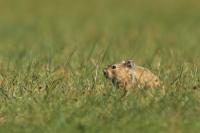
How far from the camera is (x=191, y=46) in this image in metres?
16.4

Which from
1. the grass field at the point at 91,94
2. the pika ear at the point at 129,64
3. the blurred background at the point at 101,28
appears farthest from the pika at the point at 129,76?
the blurred background at the point at 101,28

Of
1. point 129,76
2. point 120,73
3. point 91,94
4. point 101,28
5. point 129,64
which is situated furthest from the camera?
point 101,28

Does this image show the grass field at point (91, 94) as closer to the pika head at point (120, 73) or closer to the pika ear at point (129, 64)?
the pika head at point (120, 73)

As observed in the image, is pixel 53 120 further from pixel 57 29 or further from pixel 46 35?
pixel 57 29

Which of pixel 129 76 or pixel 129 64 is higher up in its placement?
pixel 129 64

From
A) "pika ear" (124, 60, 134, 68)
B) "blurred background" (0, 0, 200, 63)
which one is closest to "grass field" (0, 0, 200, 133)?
"blurred background" (0, 0, 200, 63)

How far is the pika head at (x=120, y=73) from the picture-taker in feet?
31.9

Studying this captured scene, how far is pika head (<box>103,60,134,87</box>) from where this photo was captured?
9.71 metres

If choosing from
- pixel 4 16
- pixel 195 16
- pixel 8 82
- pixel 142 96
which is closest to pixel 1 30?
pixel 4 16

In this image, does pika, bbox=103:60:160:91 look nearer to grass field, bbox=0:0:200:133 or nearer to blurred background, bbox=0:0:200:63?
grass field, bbox=0:0:200:133

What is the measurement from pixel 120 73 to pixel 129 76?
262 millimetres

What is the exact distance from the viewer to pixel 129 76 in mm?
9711

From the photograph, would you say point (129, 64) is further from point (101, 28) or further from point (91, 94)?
point (101, 28)

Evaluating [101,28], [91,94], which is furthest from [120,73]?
[101,28]
